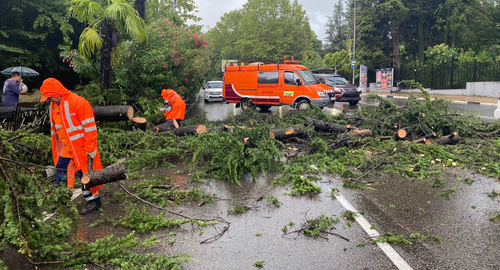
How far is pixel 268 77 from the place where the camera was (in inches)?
667

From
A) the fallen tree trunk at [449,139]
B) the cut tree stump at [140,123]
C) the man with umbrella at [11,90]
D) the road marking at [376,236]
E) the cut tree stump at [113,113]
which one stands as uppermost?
the man with umbrella at [11,90]

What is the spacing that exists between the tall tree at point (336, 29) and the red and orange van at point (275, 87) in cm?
5598

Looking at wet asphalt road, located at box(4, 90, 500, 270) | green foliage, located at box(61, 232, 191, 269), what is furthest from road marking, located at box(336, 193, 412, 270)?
green foliage, located at box(61, 232, 191, 269)

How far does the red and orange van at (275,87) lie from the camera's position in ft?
52.7

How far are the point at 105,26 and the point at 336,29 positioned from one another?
7096 cm

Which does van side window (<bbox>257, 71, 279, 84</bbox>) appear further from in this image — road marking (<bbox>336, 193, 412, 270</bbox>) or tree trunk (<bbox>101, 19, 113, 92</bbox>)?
road marking (<bbox>336, 193, 412, 270</bbox>)

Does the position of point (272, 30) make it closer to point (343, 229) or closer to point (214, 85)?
point (214, 85)

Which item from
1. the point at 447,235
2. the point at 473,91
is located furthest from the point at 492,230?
the point at 473,91

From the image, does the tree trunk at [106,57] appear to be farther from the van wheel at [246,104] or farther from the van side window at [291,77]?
the van side window at [291,77]

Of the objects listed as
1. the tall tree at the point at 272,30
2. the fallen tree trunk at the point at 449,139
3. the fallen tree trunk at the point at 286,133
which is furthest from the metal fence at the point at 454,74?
the fallen tree trunk at the point at 286,133

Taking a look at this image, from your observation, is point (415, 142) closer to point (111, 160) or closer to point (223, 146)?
point (223, 146)

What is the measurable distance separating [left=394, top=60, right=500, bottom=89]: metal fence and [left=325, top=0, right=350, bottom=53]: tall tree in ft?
129

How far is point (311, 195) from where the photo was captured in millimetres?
5945

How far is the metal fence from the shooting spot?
2480cm
